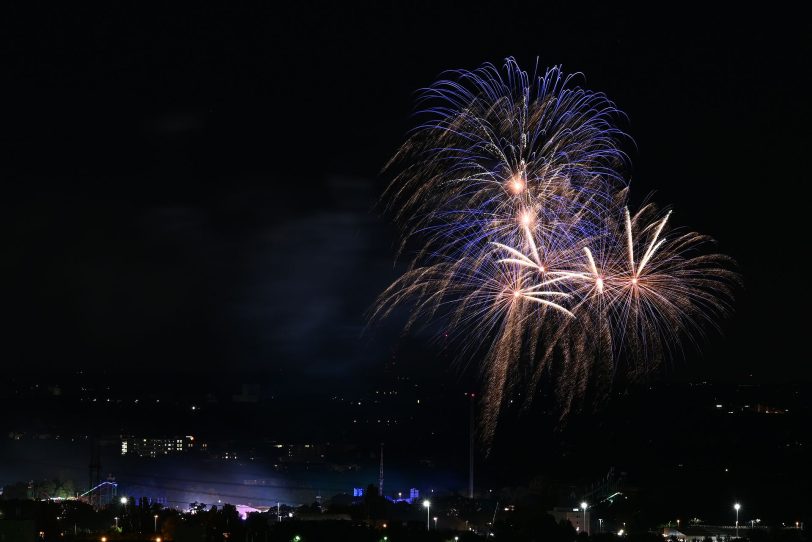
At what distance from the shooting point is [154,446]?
66500mm

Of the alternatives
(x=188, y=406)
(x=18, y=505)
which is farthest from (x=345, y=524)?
(x=188, y=406)

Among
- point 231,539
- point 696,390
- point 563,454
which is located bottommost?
point 231,539

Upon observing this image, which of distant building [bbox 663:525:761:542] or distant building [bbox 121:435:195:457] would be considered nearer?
distant building [bbox 663:525:761:542]

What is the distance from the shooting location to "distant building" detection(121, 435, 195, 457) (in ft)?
211

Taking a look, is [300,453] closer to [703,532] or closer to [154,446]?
[154,446]

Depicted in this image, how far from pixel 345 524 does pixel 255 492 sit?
24440 mm

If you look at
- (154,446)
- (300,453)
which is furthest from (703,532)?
(154,446)

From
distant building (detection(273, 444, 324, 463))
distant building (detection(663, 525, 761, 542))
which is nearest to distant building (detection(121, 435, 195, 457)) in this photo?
distant building (detection(273, 444, 324, 463))

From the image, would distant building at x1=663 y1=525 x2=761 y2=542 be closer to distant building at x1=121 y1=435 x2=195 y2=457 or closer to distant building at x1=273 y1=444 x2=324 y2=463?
distant building at x1=273 y1=444 x2=324 y2=463

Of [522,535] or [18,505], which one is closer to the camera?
[522,535]

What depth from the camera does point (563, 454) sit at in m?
46.7

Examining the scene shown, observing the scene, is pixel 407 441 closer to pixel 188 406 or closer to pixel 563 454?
pixel 563 454

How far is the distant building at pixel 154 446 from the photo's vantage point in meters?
64.2

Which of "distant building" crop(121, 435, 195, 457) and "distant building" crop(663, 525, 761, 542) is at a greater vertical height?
"distant building" crop(121, 435, 195, 457)
